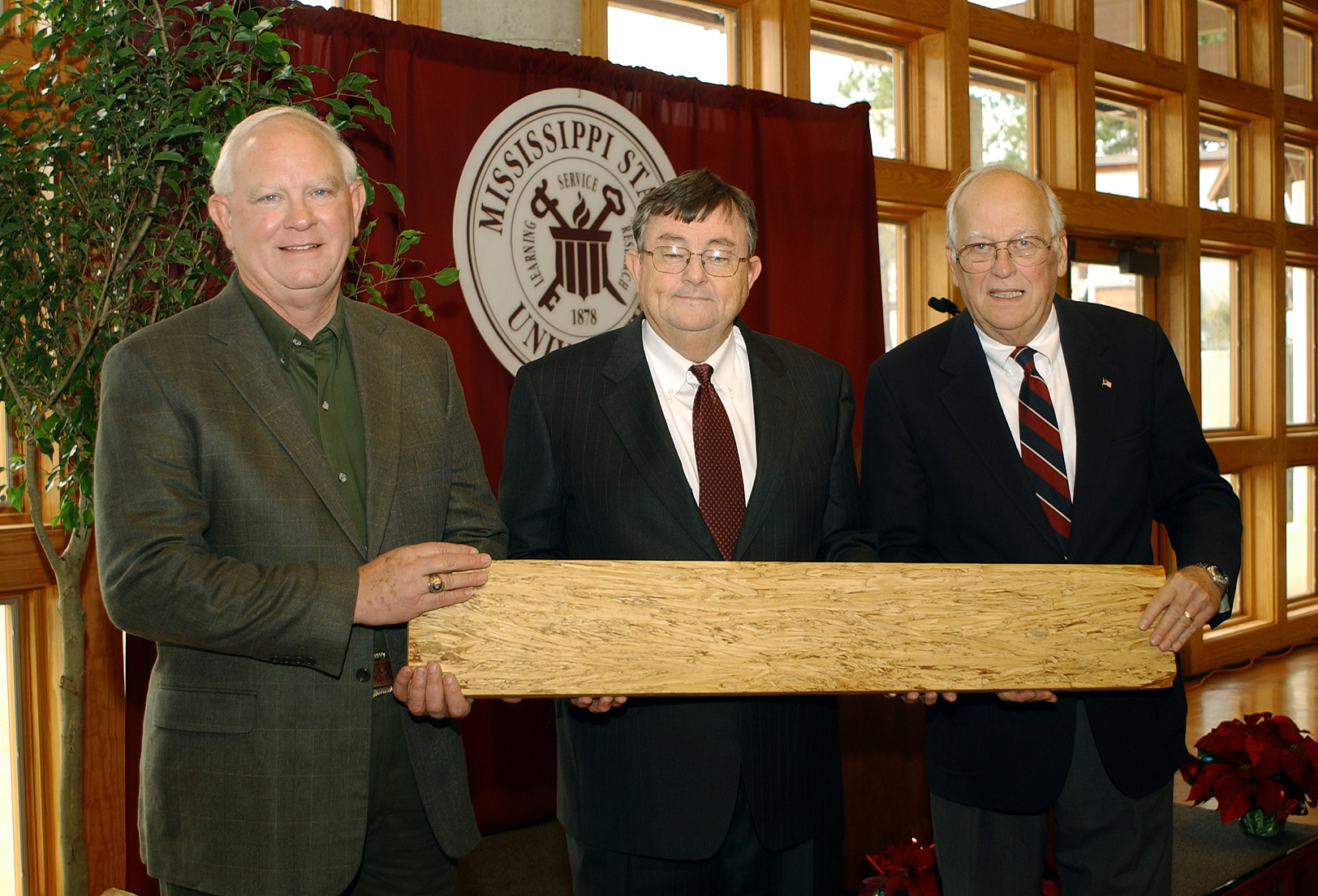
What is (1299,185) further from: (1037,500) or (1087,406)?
(1037,500)

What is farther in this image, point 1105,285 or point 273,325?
point 1105,285

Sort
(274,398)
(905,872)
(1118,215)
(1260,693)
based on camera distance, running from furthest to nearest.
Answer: (1118,215), (1260,693), (905,872), (274,398)

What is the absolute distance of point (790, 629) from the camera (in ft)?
4.99

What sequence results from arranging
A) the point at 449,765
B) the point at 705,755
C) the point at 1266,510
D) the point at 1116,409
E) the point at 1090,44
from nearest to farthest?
the point at 449,765
the point at 705,755
the point at 1116,409
the point at 1090,44
the point at 1266,510

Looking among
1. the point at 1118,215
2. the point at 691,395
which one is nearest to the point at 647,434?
the point at 691,395

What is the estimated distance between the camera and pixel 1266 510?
6359 mm

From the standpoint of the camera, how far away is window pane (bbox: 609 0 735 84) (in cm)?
405

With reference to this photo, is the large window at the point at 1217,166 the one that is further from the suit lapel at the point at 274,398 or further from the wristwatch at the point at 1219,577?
the suit lapel at the point at 274,398

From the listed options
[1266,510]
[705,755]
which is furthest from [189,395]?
[1266,510]

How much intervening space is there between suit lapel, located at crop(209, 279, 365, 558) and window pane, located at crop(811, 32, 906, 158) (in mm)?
3603

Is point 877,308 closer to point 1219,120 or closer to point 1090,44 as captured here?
point 1090,44

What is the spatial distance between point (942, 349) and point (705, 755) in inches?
32.3

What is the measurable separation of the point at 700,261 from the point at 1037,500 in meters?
0.67

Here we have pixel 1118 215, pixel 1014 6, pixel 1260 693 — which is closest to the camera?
pixel 1014 6
